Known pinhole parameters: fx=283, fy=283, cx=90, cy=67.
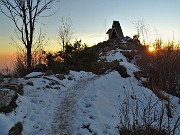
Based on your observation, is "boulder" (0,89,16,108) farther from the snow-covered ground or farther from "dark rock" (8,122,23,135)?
"dark rock" (8,122,23,135)

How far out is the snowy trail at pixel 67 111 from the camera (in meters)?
8.16

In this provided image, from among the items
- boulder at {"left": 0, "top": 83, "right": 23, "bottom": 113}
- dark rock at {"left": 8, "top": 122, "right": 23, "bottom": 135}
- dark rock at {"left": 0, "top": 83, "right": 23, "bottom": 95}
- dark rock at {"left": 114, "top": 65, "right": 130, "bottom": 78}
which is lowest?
dark rock at {"left": 8, "top": 122, "right": 23, "bottom": 135}

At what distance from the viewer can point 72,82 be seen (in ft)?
45.6

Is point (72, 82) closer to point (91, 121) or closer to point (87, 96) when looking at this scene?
point (87, 96)

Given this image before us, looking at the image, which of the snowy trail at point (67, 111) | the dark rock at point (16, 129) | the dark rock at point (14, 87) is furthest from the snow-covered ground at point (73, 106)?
the dark rock at point (14, 87)

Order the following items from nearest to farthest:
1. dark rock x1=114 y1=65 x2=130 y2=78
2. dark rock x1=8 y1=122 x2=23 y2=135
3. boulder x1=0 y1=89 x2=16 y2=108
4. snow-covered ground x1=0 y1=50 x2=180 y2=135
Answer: dark rock x1=8 y1=122 x2=23 y2=135 → snow-covered ground x1=0 y1=50 x2=180 y2=135 → boulder x1=0 y1=89 x2=16 y2=108 → dark rock x1=114 y1=65 x2=130 y2=78

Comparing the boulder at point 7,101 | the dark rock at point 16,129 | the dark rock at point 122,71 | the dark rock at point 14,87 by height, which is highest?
the dark rock at point 122,71

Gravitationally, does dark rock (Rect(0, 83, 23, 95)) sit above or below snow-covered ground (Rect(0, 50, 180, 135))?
above

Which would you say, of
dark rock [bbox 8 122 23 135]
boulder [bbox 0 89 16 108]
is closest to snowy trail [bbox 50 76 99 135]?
dark rock [bbox 8 122 23 135]

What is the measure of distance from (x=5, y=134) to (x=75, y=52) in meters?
12.0

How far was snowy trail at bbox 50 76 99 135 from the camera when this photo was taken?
26.8 ft

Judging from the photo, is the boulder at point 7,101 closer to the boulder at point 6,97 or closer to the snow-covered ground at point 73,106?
the boulder at point 6,97

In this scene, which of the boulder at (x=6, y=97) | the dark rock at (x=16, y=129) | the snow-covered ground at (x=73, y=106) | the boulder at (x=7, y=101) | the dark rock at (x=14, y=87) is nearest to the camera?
the dark rock at (x=16, y=129)

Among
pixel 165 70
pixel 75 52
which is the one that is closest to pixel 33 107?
pixel 165 70
